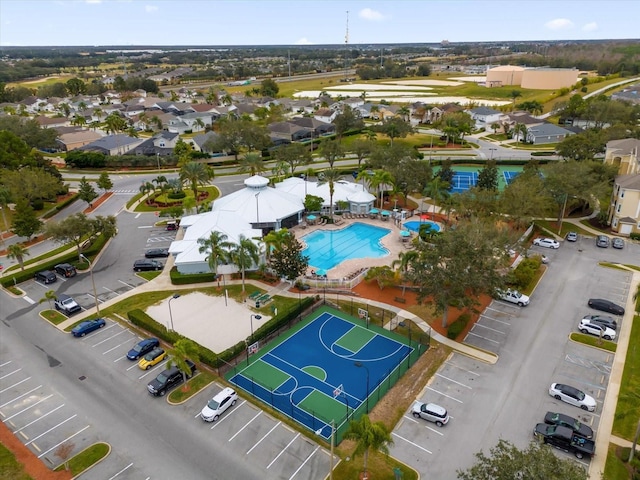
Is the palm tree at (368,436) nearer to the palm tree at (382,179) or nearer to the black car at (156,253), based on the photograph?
the black car at (156,253)

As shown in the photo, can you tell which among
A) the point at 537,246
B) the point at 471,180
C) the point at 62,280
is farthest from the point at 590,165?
the point at 62,280

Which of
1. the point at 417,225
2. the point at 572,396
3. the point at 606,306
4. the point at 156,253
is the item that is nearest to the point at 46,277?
the point at 156,253

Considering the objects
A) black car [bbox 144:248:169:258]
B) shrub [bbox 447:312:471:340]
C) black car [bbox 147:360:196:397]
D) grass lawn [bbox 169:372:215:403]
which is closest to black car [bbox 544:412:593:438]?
shrub [bbox 447:312:471:340]

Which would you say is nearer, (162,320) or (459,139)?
(162,320)

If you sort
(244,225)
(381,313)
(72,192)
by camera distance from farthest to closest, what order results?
1. (72,192)
2. (244,225)
3. (381,313)

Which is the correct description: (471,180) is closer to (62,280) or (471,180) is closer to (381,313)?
(381,313)

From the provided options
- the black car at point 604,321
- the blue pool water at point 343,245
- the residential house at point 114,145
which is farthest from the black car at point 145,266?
the residential house at point 114,145
